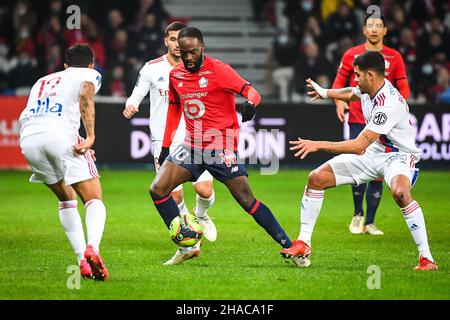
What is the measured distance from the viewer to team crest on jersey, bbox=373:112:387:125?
9031 millimetres

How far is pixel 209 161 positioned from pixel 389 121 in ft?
5.74

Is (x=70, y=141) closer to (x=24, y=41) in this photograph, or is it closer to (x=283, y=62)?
(x=283, y=62)

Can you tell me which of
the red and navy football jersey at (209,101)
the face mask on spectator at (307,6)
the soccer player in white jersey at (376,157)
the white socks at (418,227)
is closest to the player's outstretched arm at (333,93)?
the soccer player in white jersey at (376,157)

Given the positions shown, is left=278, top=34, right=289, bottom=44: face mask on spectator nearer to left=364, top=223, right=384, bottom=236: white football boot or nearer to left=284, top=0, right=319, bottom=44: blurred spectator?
left=284, top=0, right=319, bottom=44: blurred spectator

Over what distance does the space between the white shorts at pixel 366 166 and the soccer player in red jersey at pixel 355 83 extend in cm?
230

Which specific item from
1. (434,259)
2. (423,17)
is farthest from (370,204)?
(423,17)

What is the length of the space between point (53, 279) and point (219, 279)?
1.46m

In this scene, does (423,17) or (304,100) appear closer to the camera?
(304,100)

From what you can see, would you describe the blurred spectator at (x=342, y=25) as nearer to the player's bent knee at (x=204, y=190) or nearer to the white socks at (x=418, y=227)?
the player's bent knee at (x=204, y=190)

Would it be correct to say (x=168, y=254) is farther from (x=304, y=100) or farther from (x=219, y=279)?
(x=304, y=100)

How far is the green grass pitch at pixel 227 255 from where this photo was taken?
25.8 ft

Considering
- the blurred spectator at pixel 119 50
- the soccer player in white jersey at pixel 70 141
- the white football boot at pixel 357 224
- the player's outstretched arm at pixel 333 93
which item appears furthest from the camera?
the blurred spectator at pixel 119 50

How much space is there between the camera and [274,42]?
71.4 feet

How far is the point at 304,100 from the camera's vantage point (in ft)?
66.6
